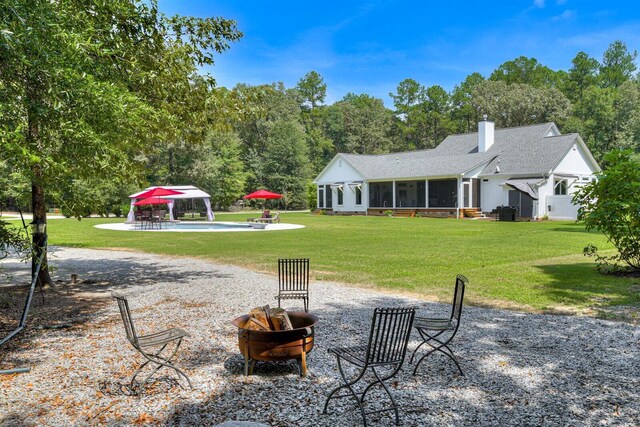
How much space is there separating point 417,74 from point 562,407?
8071 centimetres

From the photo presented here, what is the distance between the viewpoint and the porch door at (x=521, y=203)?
103 feet

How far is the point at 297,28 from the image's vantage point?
2858 cm

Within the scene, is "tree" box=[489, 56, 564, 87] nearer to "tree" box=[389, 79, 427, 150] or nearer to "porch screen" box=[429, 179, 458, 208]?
"tree" box=[389, 79, 427, 150]

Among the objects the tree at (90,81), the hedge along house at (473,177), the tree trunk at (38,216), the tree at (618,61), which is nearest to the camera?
the tree at (90,81)

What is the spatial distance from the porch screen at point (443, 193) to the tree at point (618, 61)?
2254 inches

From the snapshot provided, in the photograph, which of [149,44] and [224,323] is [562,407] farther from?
[149,44]

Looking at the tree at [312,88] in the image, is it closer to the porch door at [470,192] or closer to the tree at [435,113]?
the tree at [435,113]

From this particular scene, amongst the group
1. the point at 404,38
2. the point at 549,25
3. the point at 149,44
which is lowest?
the point at 149,44

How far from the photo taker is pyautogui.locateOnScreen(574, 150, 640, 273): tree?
34.8ft

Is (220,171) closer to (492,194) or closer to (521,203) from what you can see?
(492,194)

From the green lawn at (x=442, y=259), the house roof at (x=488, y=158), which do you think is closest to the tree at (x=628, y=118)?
the house roof at (x=488, y=158)

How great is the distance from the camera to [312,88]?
87.1 meters

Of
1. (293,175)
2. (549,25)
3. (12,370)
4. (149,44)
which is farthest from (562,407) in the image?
(293,175)

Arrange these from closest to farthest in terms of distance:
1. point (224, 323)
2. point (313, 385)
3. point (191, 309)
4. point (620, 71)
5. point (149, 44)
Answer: point (313, 385) < point (224, 323) < point (191, 309) < point (149, 44) < point (620, 71)
